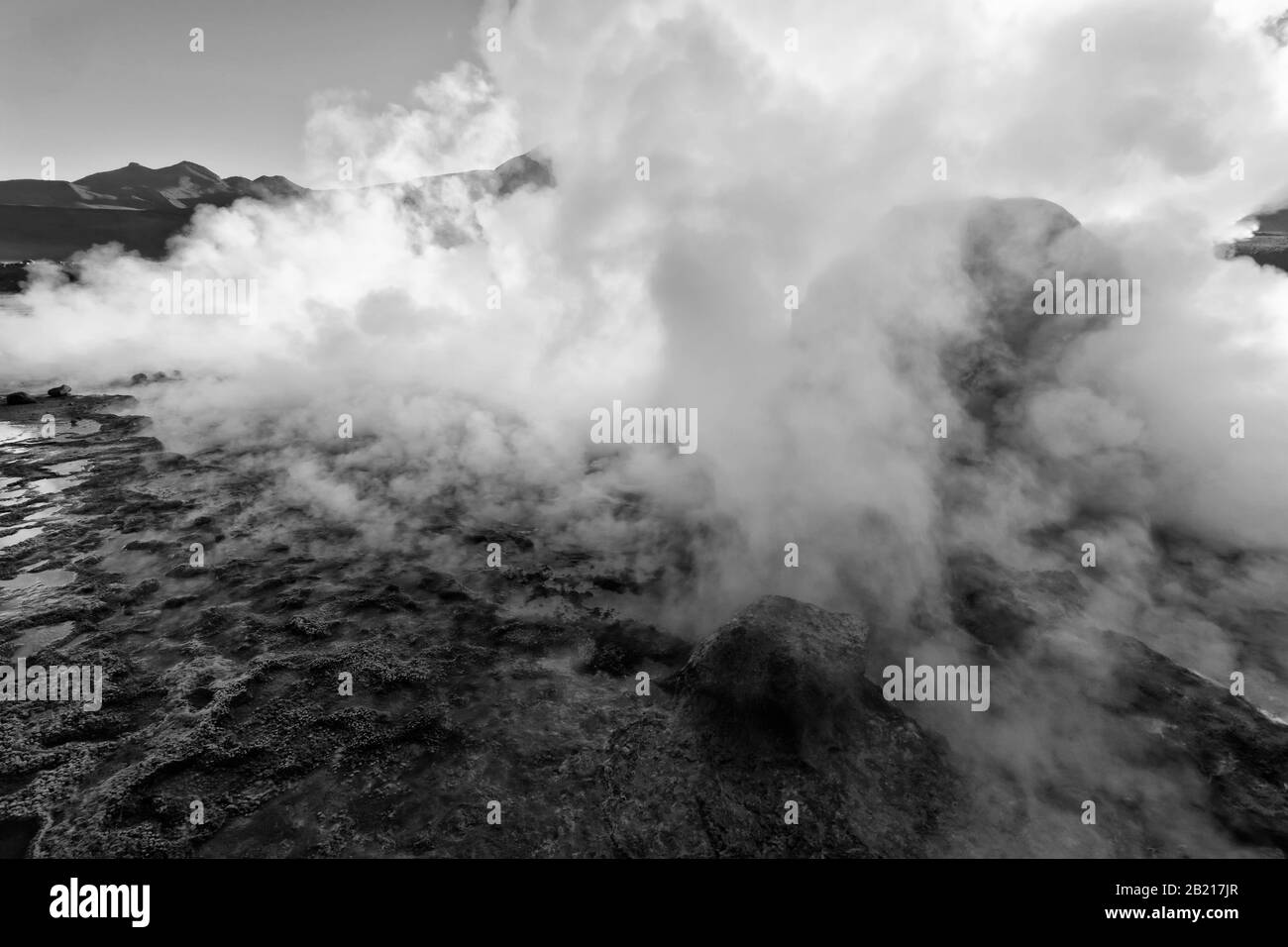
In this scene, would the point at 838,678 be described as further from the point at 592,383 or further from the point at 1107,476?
the point at 592,383

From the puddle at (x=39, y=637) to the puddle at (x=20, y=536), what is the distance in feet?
A: 10.9

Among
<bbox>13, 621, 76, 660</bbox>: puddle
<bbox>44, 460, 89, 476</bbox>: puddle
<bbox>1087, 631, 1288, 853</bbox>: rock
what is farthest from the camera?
<bbox>44, 460, 89, 476</bbox>: puddle

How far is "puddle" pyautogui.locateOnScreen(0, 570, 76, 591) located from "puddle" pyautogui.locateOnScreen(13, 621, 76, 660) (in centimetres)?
125

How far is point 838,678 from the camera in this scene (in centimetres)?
547

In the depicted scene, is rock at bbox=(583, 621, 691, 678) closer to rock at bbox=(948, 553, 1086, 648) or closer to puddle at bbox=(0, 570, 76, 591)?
rock at bbox=(948, 553, 1086, 648)

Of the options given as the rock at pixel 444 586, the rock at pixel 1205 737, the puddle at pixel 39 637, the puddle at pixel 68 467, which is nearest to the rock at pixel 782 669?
the rock at pixel 1205 737

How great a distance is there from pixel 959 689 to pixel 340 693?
21.4 ft

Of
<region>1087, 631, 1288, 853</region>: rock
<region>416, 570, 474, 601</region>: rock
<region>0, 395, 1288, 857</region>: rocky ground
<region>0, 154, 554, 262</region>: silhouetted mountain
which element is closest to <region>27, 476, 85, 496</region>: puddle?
<region>0, 395, 1288, 857</region>: rocky ground

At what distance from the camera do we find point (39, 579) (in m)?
7.79

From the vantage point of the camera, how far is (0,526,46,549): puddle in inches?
346

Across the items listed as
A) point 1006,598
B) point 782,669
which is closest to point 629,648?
point 782,669

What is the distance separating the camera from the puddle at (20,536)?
28.8ft

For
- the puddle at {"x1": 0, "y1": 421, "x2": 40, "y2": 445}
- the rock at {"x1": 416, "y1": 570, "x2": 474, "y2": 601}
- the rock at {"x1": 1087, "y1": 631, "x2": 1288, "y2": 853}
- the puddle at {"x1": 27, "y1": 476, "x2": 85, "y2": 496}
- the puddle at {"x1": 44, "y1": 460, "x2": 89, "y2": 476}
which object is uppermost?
the puddle at {"x1": 0, "y1": 421, "x2": 40, "y2": 445}

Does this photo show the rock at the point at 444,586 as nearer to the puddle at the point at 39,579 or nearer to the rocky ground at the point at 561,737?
the rocky ground at the point at 561,737
